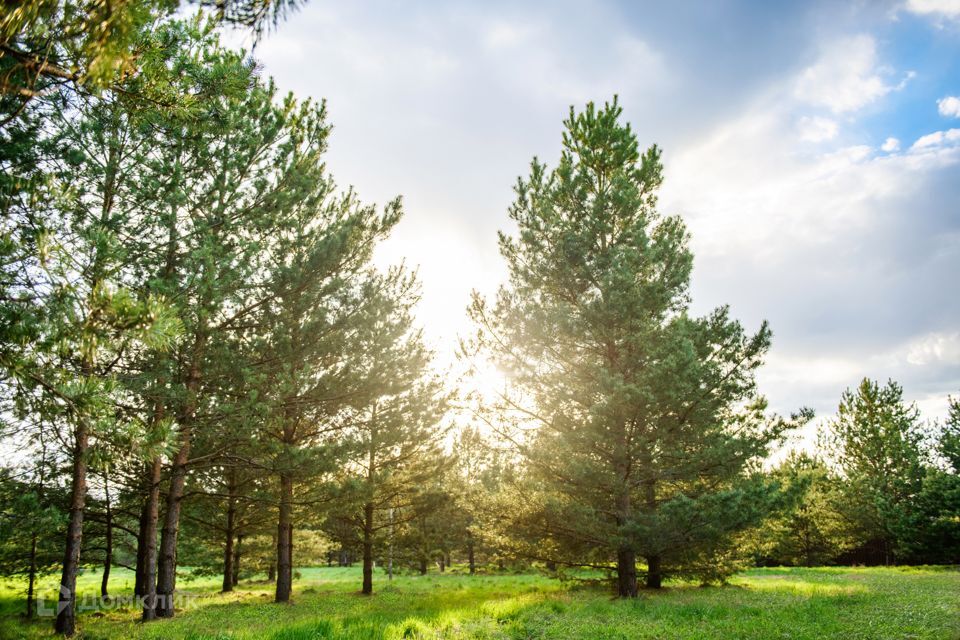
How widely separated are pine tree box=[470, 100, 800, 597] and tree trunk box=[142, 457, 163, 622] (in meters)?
9.23

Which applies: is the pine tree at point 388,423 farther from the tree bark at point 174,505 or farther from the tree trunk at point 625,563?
the tree trunk at point 625,563

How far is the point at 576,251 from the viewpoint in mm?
14500

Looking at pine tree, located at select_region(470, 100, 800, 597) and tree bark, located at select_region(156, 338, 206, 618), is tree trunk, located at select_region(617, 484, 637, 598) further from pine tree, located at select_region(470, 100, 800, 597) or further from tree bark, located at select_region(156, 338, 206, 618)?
tree bark, located at select_region(156, 338, 206, 618)

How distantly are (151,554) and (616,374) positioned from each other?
1274cm

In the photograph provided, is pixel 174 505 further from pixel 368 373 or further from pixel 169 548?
pixel 368 373

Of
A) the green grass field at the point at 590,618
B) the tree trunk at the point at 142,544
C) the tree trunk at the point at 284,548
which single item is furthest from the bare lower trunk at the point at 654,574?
the tree trunk at the point at 142,544

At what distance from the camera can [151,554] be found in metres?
12.0

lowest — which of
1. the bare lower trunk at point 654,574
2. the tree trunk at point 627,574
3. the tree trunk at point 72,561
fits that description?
the bare lower trunk at point 654,574

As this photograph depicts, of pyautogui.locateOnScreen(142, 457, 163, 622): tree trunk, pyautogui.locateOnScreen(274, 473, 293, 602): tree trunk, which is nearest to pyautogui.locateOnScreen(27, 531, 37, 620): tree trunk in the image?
pyautogui.locateOnScreen(142, 457, 163, 622): tree trunk

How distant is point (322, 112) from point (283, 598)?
619 inches

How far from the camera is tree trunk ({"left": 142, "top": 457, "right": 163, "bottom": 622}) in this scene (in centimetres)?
1184

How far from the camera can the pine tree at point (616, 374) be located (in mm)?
12664

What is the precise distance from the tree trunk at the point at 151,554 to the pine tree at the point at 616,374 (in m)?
9.23

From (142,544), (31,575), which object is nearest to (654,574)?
(142,544)
